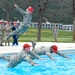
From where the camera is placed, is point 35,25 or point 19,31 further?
point 35,25

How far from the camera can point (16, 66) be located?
1116 centimetres

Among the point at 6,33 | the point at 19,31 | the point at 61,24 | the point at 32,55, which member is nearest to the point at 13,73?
the point at 32,55

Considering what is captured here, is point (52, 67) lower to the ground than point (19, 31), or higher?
lower

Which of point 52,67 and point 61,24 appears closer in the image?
point 52,67

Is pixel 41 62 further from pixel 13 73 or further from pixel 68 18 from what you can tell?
pixel 68 18

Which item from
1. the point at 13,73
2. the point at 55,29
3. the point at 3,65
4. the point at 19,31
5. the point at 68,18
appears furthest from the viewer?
the point at 68,18

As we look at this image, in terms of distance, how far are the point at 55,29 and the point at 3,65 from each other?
44.6ft

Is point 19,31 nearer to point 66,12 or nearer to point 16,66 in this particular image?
point 16,66

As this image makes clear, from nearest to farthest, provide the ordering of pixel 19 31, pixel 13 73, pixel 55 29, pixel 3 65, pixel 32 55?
pixel 13 73
pixel 32 55
pixel 3 65
pixel 19 31
pixel 55 29

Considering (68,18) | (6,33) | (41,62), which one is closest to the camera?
(41,62)

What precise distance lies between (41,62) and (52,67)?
1352 millimetres

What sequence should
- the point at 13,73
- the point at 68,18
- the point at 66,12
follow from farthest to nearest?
the point at 68,18, the point at 66,12, the point at 13,73

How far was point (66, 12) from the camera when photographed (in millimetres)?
47750

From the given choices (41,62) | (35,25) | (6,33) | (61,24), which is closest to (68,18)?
(61,24)
